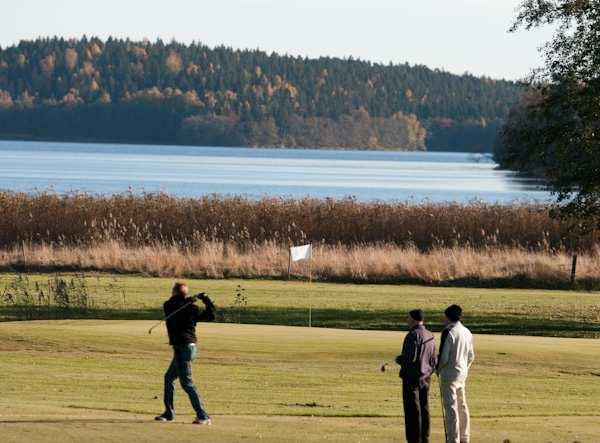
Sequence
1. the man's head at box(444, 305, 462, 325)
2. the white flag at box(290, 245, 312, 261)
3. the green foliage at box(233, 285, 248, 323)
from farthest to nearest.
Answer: the green foliage at box(233, 285, 248, 323) < the white flag at box(290, 245, 312, 261) < the man's head at box(444, 305, 462, 325)

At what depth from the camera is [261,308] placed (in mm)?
37656

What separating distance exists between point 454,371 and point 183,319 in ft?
10.5

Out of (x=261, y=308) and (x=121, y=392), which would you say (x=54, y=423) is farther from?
(x=261, y=308)

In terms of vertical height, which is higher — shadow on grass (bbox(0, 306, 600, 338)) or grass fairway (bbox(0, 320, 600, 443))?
grass fairway (bbox(0, 320, 600, 443))

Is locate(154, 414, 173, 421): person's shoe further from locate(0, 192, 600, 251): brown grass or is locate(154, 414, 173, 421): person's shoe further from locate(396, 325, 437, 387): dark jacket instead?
locate(0, 192, 600, 251): brown grass

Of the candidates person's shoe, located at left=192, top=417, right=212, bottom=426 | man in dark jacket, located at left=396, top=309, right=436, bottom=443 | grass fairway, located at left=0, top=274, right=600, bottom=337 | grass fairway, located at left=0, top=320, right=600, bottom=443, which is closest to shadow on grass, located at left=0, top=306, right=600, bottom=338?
grass fairway, located at left=0, top=274, right=600, bottom=337

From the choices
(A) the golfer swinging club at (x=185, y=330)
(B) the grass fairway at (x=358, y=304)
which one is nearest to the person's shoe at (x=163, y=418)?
(A) the golfer swinging club at (x=185, y=330)

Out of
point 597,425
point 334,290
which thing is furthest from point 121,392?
point 334,290

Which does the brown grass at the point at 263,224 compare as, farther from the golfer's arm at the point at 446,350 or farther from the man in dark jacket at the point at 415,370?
the golfer's arm at the point at 446,350

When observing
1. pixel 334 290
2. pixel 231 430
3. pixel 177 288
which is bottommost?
pixel 334 290

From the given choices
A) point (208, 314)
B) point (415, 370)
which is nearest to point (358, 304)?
point (208, 314)

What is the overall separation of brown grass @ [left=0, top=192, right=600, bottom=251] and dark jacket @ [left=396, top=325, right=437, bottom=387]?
114 feet

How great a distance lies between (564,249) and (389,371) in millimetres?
26742

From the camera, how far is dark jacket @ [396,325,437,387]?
15.9 m
